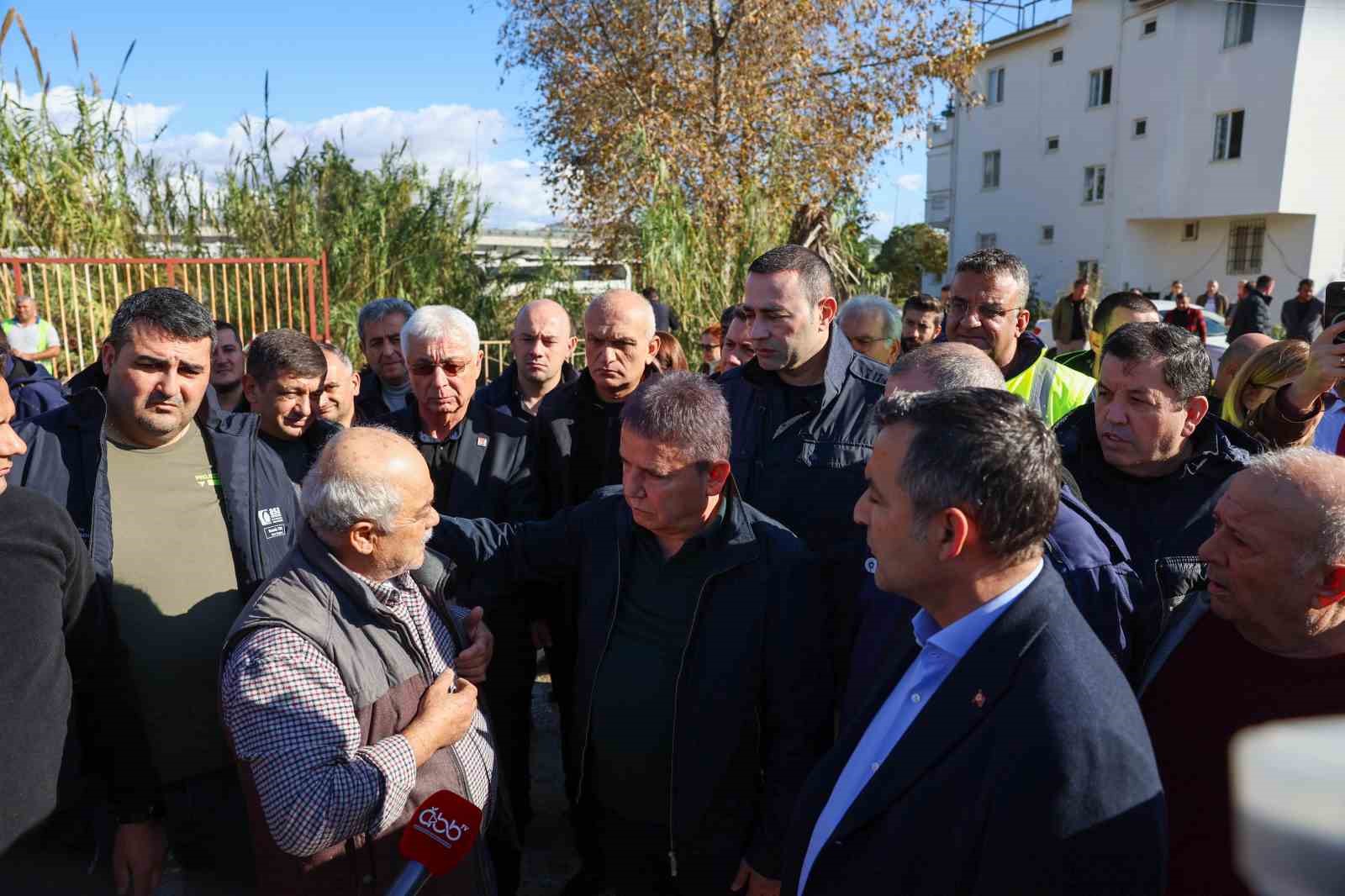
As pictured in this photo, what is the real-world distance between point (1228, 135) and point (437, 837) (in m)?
31.5

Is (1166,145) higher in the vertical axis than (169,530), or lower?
higher

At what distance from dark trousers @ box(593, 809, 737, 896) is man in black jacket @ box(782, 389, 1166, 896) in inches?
28.3

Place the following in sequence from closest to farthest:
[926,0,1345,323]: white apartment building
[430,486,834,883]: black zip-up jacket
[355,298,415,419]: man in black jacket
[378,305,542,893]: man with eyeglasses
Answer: [430,486,834,883]: black zip-up jacket → [378,305,542,893]: man with eyeglasses → [355,298,415,419]: man in black jacket → [926,0,1345,323]: white apartment building

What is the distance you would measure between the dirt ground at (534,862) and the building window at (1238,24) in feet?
93.9

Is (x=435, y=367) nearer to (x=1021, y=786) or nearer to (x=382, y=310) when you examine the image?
(x=382, y=310)

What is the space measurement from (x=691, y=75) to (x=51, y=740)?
1615 cm

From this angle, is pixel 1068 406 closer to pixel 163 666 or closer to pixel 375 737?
pixel 375 737

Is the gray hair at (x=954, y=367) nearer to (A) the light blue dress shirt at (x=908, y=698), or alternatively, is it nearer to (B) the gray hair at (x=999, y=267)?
(A) the light blue dress shirt at (x=908, y=698)

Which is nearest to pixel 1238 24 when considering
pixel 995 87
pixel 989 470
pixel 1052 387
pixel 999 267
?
pixel 995 87

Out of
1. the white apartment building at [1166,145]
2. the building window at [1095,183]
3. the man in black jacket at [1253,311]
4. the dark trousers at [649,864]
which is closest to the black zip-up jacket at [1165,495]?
the dark trousers at [649,864]

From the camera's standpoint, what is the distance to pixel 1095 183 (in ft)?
98.8

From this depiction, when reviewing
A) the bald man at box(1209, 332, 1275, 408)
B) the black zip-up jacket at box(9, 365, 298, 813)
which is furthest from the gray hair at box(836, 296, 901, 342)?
the black zip-up jacket at box(9, 365, 298, 813)

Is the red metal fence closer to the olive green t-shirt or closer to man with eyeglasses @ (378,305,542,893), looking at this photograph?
man with eyeglasses @ (378,305,542,893)

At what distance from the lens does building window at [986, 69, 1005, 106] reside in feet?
111
